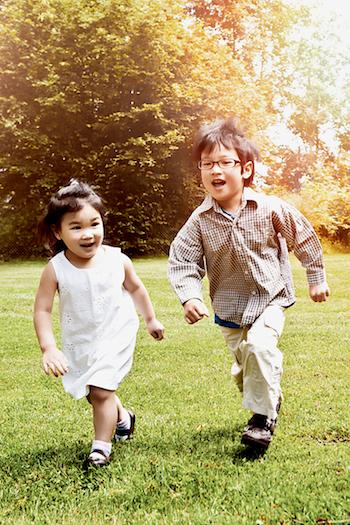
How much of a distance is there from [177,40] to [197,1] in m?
5.73

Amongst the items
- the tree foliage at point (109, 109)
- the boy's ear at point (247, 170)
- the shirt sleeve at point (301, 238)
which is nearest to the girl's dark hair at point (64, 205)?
the boy's ear at point (247, 170)

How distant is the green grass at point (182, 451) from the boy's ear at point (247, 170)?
1.25m

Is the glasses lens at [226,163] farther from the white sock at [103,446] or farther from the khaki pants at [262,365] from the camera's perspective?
the white sock at [103,446]

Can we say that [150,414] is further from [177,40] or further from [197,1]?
[197,1]

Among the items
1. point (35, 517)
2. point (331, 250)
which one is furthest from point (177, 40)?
point (35, 517)

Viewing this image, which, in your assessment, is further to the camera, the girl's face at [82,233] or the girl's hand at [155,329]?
the girl's hand at [155,329]

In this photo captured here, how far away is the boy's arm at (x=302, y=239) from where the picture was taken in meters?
3.55

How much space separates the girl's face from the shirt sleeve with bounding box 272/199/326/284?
0.84m

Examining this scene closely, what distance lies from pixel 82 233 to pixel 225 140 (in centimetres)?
81

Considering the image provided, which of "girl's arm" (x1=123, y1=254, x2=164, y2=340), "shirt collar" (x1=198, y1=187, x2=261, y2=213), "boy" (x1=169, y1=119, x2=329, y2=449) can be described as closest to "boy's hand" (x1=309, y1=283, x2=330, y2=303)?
"boy" (x1=169, y1=119, x2=329, y2=449)

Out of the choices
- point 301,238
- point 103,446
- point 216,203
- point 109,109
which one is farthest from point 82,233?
point 109,109

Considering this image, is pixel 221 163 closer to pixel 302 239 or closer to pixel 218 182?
pixel 218 182

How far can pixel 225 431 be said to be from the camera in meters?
3.72

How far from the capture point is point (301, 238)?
11.7ft
